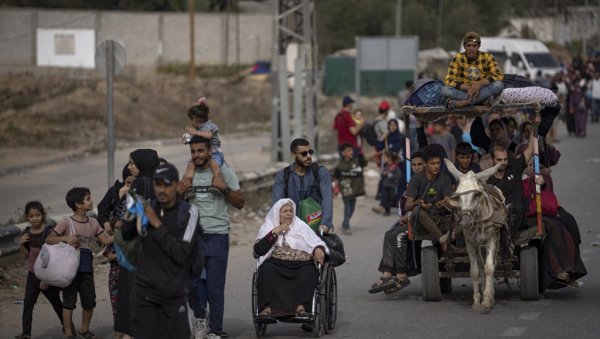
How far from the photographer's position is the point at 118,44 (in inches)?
675

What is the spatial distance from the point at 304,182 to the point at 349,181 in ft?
26.7

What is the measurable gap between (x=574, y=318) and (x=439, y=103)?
2782 millimetres

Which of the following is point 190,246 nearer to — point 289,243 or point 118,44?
point 289,243

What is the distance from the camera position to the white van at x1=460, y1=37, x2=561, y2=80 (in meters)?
47.0

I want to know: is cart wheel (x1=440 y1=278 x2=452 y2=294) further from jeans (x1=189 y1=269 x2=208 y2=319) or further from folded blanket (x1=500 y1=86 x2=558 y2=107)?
jeans (x1=189 y1=269 x2=208 y2=319)

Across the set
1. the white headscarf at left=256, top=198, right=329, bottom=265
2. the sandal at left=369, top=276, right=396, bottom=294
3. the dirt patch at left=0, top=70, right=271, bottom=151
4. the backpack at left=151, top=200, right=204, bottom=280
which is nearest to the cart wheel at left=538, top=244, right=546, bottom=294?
the sandal at left=369, top=276, right=396, bottom=294

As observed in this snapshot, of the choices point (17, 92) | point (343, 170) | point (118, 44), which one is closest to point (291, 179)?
point (118, 44)

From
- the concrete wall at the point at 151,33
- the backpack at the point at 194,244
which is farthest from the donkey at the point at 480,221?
the concrete wall at the point at 151,33

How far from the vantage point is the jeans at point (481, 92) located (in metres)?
12.5

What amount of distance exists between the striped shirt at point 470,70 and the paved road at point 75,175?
8.30 meters

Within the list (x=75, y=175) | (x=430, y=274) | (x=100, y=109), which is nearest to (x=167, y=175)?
(x=430, y=274)

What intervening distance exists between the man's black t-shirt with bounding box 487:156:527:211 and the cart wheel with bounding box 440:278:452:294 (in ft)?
4.26

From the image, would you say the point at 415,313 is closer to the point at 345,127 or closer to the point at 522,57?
the point at 345,127

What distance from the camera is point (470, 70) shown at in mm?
12820
